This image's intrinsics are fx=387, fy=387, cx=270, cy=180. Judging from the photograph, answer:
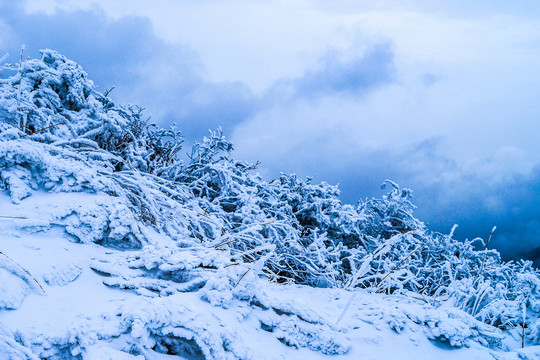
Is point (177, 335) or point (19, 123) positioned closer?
point (177, 335)

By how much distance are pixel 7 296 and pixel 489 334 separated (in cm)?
218

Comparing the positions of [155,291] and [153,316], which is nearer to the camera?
[153,316]

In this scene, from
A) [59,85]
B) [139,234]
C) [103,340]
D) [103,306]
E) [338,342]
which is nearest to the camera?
[103,340]

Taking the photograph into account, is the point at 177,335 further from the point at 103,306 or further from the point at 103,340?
the point at 103,306

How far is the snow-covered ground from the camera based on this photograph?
1.35m

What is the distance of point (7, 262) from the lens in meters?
1.55

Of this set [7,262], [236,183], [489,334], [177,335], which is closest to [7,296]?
[7,262]

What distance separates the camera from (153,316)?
4.66ft

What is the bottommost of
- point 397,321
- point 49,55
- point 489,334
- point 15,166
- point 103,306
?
point 103,306

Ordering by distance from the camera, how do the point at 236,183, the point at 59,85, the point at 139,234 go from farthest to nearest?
the point at 236,183 < the point at 59,85 < the point at 139,234

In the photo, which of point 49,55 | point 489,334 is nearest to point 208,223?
point 489,334

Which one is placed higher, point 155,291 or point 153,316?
point 155,291

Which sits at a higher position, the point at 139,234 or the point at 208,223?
the point at 208,223

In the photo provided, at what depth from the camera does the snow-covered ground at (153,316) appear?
1.35 meters
